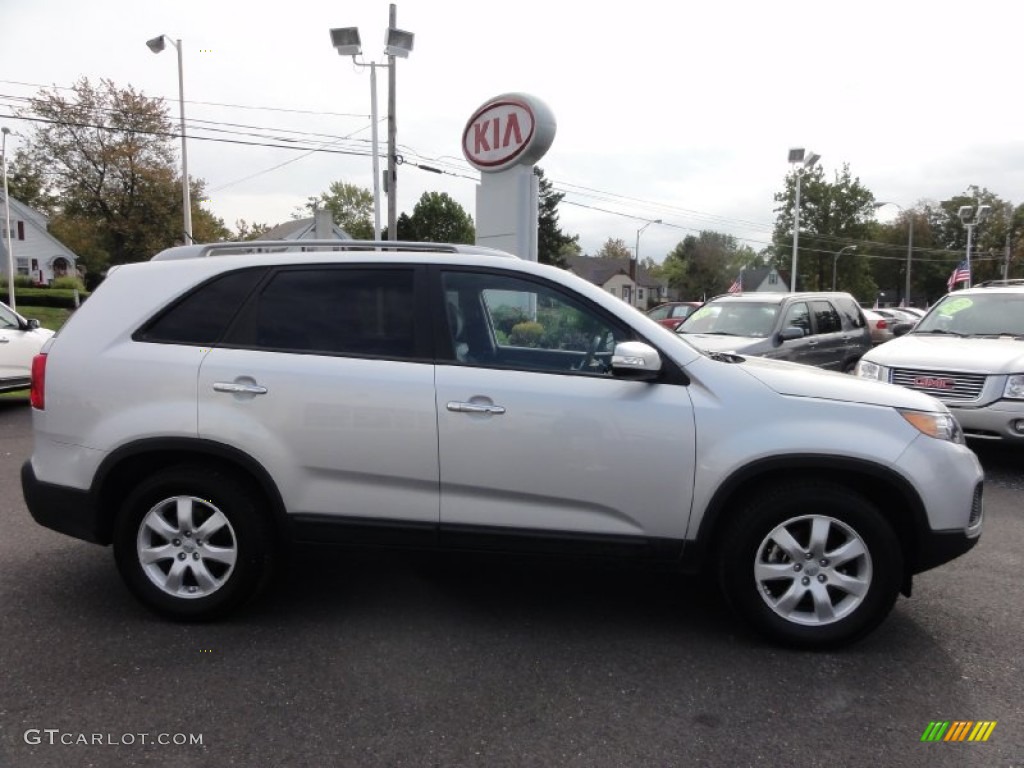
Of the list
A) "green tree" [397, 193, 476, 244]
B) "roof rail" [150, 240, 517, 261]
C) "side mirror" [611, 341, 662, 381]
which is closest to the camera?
"side mirror" [611, 341, 662, 381]

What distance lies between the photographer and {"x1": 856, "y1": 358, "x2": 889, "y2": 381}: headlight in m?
7.07

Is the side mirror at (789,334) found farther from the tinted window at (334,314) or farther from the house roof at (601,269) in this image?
the house roof at (601,269)

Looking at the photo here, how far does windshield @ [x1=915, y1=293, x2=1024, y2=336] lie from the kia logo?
1.36 meters

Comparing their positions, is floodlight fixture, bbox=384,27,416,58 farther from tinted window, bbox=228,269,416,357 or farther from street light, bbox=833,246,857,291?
street light, bbox=833,246,857,291

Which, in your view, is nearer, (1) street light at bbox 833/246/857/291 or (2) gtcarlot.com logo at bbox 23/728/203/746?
(2) gtcarlot.com logo at bbox 23/728/203/746

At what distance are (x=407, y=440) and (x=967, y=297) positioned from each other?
759 cm

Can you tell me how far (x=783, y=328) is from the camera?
9219mm

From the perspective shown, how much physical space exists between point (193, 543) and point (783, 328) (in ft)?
25.0

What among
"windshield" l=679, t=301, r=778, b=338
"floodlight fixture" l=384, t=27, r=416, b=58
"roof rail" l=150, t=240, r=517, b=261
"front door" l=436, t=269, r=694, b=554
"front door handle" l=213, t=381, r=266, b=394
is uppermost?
"floodlight fixture" l=384, t=27, r=416, b=58

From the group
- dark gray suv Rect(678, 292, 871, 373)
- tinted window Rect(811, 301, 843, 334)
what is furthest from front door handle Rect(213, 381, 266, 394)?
tinted window Rect(811, 301, 843, 334)

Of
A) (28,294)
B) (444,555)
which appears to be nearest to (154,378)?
(444,555)

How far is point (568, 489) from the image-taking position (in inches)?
130

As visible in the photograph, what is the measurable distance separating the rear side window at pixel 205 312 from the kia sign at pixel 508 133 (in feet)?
21.4

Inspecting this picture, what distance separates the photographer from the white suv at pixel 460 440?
3.25 metres
